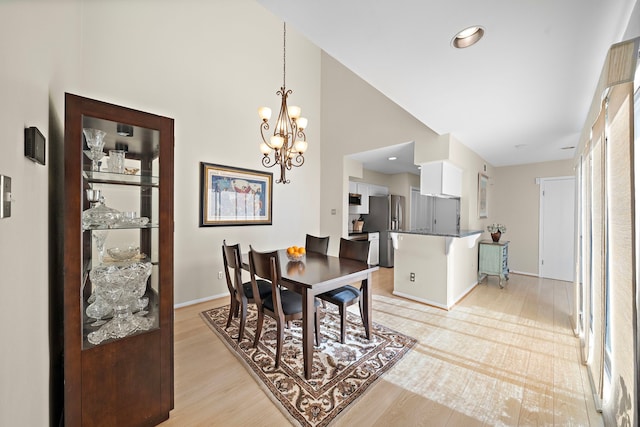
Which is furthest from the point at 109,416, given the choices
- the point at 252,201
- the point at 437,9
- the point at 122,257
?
the point at 252,201

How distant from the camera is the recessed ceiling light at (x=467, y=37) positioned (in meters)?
1.47

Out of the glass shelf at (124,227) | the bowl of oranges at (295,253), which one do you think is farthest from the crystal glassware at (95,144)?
the bowl of oranges at (295,253)

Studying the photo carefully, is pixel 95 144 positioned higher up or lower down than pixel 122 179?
higher up

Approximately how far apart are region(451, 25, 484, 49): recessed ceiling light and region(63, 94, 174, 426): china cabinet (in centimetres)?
180

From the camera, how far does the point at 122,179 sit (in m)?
1.57

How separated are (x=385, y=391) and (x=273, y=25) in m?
5.28

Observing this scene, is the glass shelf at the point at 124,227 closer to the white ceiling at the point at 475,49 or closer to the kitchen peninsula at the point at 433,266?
the white ceiling at the point at 475,49

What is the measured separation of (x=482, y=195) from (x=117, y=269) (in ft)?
17.0

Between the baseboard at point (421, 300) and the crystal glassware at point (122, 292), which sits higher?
the crystal glassware at point (122, 292)

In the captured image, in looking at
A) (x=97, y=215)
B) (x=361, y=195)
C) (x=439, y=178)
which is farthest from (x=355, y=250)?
(x=361, y=195)

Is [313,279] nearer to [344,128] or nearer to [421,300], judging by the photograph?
[421,300]

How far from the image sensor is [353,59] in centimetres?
176

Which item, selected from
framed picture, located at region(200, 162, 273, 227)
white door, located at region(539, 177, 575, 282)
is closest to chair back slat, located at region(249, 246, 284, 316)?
framed picture, located at region(200, 162, 273, 227)

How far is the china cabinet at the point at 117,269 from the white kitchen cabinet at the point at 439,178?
123 inches
